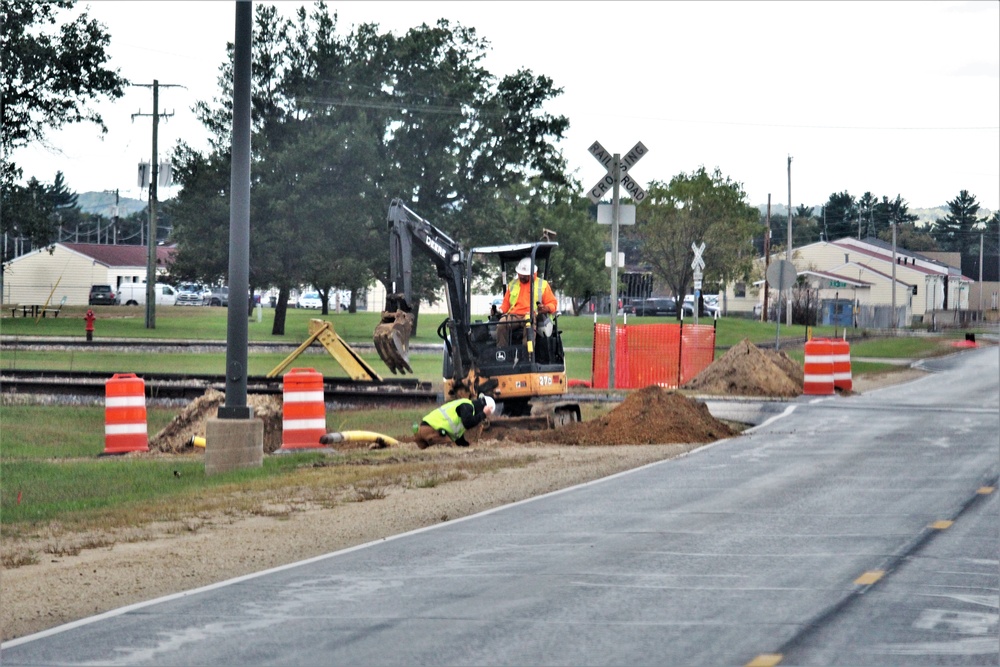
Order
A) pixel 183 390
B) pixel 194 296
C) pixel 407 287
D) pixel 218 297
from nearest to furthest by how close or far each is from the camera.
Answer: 1. pixel 407 287
2. pixel 183 390
3. pixel 218 297
4. pixel 194 296

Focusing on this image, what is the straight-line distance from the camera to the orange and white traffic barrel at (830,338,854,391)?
102 feet

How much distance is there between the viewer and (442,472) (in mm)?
16703

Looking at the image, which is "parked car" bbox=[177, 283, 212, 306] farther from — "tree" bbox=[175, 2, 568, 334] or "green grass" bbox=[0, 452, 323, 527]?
"green grass" bbox=[0, 452, 323, 527]

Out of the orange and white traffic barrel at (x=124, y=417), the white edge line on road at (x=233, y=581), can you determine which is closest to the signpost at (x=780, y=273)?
the orange and white traffic barrel at (x=124, y=417)

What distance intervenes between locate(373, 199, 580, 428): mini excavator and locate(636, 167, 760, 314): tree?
5109 cm

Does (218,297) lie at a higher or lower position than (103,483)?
higher

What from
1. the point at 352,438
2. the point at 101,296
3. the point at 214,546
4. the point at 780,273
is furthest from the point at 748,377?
the point at 101,296

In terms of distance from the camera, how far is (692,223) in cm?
7362

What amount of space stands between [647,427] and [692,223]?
2115 inches

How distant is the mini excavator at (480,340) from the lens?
69.1 feet

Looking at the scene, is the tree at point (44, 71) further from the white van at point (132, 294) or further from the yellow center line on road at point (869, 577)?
the yellow center line on road at point (869, 577)

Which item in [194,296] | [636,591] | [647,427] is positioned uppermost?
[194,296]

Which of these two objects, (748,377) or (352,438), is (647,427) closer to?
(352,438)

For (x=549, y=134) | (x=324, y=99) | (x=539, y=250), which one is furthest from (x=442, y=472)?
(x=549, y=134)
